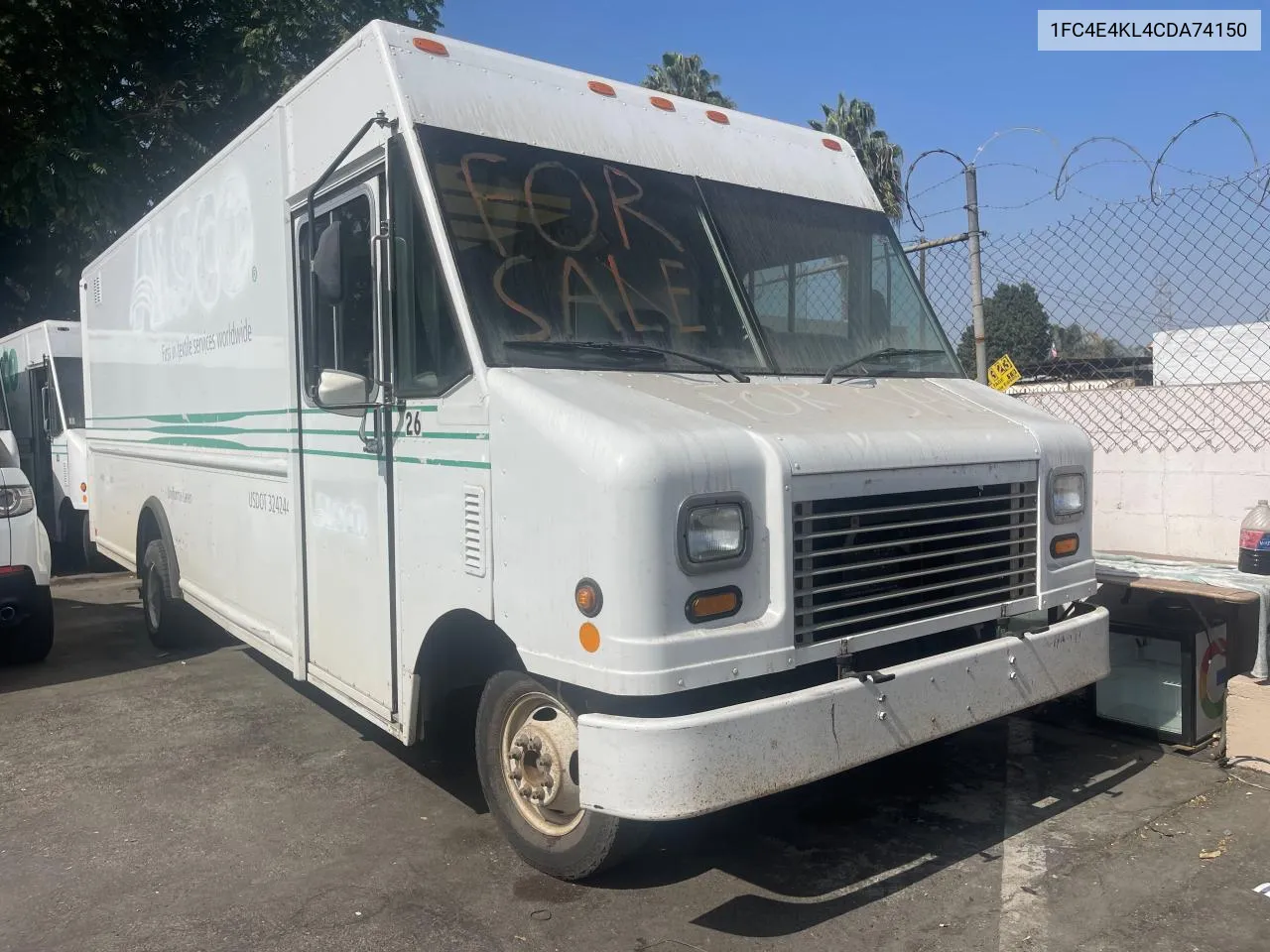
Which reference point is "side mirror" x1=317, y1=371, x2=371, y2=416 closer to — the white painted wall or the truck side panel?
the truck side panel

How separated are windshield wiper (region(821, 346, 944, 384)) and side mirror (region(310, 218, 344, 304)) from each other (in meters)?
1.99

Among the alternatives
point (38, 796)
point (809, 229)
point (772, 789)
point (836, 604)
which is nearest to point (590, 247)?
point (809, 229)

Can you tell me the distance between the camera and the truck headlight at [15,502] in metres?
6.99

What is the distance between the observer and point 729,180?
4777 mm

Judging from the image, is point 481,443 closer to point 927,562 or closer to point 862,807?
point 927,562

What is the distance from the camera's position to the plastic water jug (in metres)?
6.84

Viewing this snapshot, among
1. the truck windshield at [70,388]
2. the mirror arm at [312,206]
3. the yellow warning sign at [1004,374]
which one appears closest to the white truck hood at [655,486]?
the mirror arm at [312,206]

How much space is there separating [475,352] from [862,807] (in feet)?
8.36

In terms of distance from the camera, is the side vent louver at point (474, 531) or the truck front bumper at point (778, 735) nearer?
the truck front bumper at point (778, 735)

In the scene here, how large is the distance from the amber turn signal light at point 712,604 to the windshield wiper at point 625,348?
3.65ft

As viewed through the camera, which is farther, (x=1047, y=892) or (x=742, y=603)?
(x=1047, y=892)

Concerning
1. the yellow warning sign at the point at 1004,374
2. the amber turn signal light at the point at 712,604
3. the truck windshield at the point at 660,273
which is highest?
the truck windshield at the point at 660,273

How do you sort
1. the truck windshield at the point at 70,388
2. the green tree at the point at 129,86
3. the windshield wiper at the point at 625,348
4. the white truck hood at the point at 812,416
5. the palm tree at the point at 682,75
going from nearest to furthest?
the white truck hood at the point at 812,416 → the windshield wiper at the point at 625,348 → the truck windshield at the point at 70,388 → the green tree at the point at 129,86 → the palm tree at the point at 682,75

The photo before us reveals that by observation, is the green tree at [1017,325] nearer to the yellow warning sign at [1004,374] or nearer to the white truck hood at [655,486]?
the yellow warning sign at [1004,374]
